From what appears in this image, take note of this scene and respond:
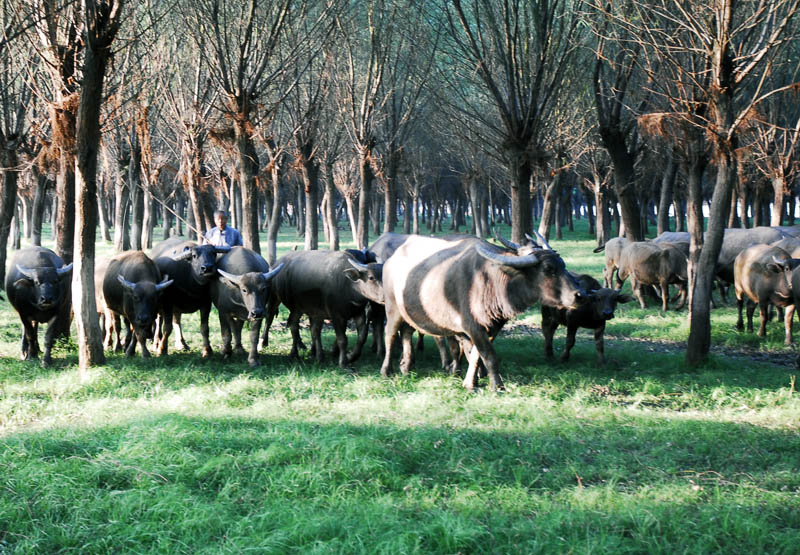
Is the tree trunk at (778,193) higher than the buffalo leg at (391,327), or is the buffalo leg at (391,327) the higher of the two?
the tree trunk at (778,193)

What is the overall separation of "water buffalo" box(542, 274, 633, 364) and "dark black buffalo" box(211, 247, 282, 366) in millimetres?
4390

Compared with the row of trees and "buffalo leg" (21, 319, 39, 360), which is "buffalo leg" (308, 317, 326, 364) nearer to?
the row of trees

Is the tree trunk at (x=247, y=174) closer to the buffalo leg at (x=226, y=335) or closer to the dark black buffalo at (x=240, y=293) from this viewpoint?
the dark black buffalo at (x=240, y=293)

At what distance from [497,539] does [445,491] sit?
91 cm

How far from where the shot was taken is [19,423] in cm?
765

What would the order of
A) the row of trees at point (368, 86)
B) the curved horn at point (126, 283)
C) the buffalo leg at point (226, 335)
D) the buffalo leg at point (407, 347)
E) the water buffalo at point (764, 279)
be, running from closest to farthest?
1. the row of trees at point (368, 86)
2. the buffalo leg at point (407, 347)
3. the curved horn at point (126, 283)
4. the buffalo leg at point (226, 335)
5. the water buffalo at point (764, 279)

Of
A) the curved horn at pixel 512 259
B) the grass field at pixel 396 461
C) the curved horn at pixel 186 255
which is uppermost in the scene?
the curved horn at pixel 186 255

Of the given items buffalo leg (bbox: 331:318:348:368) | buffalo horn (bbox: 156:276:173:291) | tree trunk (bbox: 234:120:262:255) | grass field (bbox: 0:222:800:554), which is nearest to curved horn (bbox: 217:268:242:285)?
buffalo horn (bbox: 156:276:173:291)

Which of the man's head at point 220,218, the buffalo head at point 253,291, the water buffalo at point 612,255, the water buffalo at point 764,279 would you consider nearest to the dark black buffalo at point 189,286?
the buffalo head at point 253,291

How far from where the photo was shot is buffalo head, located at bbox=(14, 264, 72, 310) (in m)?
10.8

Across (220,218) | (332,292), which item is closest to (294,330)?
(332,292)

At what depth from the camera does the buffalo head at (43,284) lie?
10.8 m

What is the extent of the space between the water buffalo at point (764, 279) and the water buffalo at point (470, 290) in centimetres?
584

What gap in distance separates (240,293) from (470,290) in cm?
385
